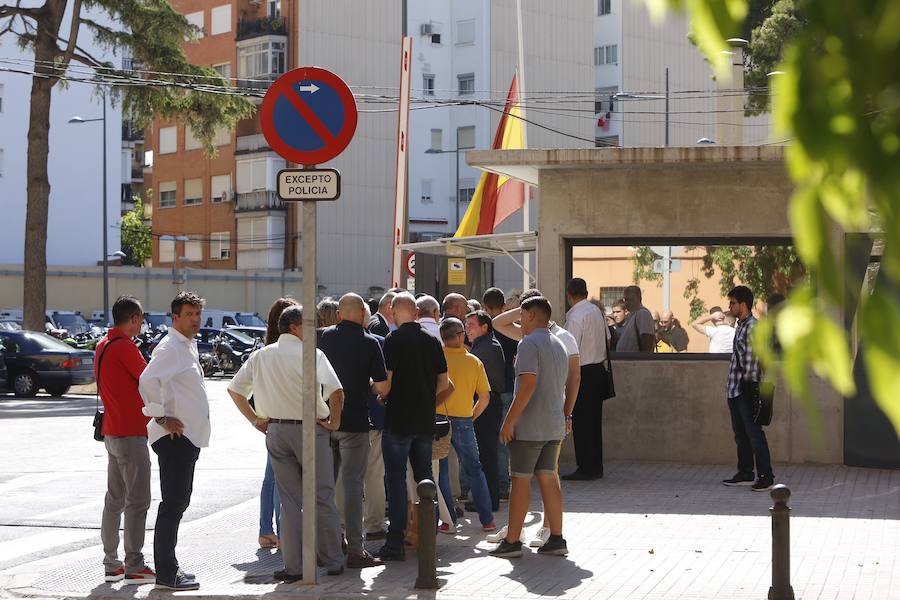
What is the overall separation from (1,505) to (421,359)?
5284 mm

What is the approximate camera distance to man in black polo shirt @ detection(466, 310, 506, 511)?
1143 centimetres

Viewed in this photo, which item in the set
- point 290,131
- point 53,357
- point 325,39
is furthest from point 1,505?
point 325,39

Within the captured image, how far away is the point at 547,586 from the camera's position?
27.8ft

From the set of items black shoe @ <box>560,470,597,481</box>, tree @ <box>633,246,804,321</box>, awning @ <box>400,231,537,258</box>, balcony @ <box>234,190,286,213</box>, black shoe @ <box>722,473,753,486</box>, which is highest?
balcony @ <box>234,190,286,213</box>

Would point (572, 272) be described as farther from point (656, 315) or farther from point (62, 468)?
point (62, 468)

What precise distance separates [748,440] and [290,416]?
6.03 metres

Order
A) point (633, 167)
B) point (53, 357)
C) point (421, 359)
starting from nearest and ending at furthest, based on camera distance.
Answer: point (421, 359) < point (633, 167) < point (53, 357)

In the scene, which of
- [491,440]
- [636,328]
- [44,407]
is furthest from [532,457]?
[44,407]

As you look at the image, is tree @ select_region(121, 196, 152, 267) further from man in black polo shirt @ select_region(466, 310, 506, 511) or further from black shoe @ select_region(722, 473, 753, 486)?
man in black polo shirt @ select_region(466, 310, 506, 511)

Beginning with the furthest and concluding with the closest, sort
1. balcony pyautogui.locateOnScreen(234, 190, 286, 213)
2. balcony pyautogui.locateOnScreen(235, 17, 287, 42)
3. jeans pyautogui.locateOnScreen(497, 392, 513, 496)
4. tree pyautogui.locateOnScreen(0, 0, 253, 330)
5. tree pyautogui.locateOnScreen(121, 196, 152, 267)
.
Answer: tree pyautogui.locateOnScreen(121, 196, 152, 267)
balcony pyautogui.locateOnScreen(234, 190, 286, 213)
balcony pyautogui.locateOnScreen(235, 17, 287, 42)
tree pyautogui.locateOnScreen(0, 0, 253, 330)
jeans pyautogui.locateOnScreen(497, 392, 513, 496)

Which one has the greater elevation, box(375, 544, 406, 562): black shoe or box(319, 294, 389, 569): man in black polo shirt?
box(319, 294, 389, 569): man in black polo shirt

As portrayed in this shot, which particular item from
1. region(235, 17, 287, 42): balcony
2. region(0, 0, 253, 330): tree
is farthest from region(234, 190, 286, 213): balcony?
region(0, 0, 253, 330): tree

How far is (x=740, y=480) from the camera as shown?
42.7ft

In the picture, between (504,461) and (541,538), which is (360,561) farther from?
(504,461)
